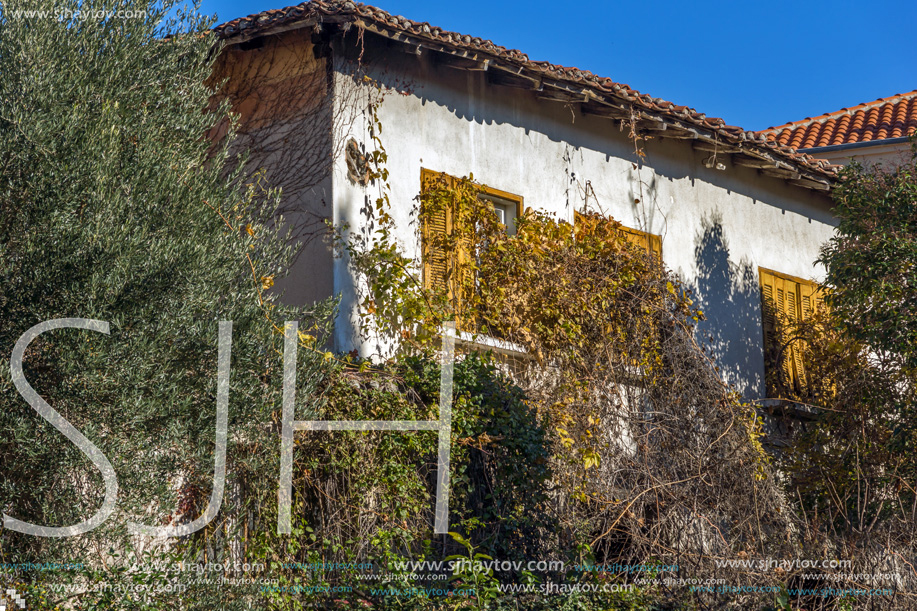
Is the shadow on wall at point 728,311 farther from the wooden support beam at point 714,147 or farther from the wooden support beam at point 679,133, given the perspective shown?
the wooden support beam at point 679,133

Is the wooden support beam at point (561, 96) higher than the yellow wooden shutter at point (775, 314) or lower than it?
higher

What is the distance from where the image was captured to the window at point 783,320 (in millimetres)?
12945

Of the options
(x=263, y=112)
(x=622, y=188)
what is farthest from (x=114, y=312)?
(x=622, y=188)

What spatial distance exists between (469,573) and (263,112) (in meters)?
5.08

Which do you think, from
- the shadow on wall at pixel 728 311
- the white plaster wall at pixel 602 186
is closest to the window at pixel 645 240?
the white plaster wall at pixel 602 186

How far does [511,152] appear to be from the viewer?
34.1ft

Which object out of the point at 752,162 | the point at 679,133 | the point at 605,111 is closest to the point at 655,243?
the point at 679,133

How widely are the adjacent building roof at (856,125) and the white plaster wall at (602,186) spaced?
2322 mm

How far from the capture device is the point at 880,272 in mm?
10469

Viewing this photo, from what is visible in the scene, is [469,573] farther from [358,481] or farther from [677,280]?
[677,280]

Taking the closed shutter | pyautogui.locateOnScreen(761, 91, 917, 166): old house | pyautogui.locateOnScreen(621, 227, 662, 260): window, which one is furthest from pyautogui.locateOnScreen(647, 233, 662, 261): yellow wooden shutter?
pyautogui.locateOnScreen(761, 91, 917, 166): old house

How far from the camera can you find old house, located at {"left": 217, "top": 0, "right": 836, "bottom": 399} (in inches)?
349

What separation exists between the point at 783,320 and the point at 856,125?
215 inches

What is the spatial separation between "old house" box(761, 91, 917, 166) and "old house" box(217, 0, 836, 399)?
219cm
